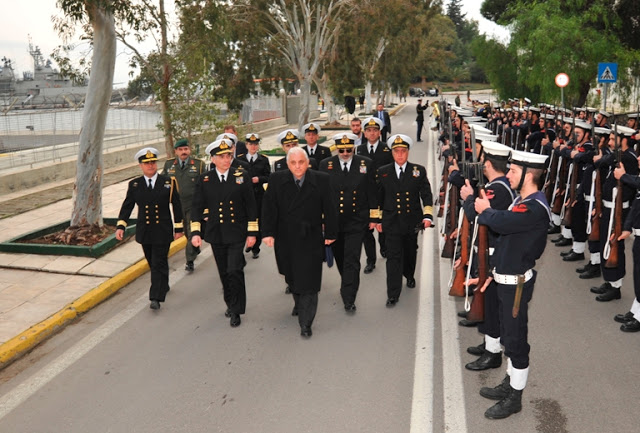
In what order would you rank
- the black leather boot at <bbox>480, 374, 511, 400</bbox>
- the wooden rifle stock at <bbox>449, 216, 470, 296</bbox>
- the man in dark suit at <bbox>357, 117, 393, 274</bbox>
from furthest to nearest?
the man in dark suit at <bbox>357, 117, 393, 274</bbox> → the wooden rifle stock at <bbox>449, 216, 470, 296</bbox> → the black leather boot at <bbox>480, 374, 511, 400</bbox>

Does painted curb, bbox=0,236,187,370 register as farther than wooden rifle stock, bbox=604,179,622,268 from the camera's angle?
No

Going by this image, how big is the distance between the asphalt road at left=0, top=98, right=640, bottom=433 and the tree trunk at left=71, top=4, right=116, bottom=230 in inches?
114

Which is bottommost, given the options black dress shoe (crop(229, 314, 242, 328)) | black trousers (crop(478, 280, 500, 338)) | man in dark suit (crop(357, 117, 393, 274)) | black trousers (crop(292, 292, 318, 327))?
black dress shoe (crop(229, 314, 242, 328))

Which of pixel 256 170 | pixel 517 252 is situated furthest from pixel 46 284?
pixel 517 252

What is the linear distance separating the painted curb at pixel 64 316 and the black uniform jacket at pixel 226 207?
175 cm

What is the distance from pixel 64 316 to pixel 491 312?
15.6ft

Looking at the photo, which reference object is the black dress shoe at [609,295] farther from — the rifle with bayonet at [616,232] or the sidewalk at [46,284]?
the sidewalk at [46,284]

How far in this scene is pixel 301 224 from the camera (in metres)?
6.88

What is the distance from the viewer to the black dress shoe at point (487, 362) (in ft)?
19.4

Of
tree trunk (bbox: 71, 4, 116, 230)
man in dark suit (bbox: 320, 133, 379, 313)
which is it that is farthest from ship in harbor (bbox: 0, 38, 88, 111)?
man in dark suit (bbox: 320, 133, 379, 313)

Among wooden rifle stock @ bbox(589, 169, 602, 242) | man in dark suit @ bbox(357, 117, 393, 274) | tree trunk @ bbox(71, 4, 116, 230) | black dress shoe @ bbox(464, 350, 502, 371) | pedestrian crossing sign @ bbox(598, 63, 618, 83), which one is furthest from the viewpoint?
pedestrian crossing sign @ bbox(598, 63, 618, 83)

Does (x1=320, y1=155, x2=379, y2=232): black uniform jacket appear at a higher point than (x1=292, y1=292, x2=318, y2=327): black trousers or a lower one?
higher

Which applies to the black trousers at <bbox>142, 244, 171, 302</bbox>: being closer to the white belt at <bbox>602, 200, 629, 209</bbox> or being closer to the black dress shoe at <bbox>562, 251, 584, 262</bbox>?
the white belt at <bbox>602, 200, 629, 209</bbox>

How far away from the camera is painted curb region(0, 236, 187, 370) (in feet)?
21.4
